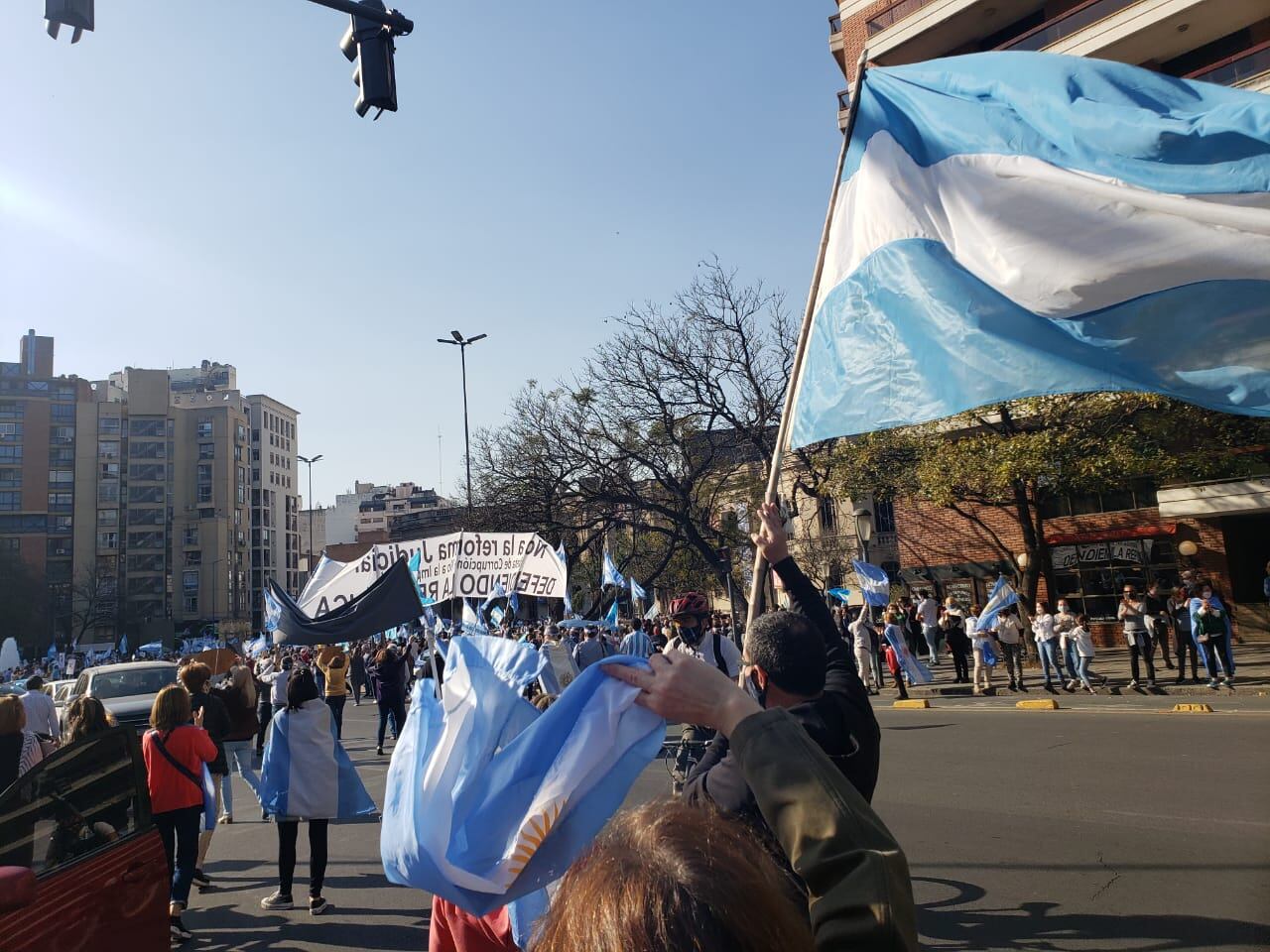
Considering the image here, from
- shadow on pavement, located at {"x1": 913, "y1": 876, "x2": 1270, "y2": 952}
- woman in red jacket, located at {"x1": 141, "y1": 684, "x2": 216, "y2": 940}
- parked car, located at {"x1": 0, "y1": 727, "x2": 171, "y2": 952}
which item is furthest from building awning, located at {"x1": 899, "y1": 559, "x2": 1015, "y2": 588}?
parked car, located at {"x1": 0, "y1": 727, "x2": 171, "y2": 952}

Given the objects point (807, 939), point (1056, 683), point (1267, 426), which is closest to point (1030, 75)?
point (807, 939)

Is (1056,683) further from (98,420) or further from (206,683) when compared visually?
(98,420)

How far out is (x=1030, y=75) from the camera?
4773mm

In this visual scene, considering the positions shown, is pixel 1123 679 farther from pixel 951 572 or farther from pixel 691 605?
pixel 691 605

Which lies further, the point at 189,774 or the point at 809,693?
the point at 189,774

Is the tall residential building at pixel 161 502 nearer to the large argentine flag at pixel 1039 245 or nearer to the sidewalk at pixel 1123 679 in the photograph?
the sidewalk at pixel 1123 679

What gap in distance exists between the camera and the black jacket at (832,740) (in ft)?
8.46

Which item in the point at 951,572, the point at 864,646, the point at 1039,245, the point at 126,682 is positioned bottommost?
the point at 864,646

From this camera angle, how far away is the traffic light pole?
6.83 metres

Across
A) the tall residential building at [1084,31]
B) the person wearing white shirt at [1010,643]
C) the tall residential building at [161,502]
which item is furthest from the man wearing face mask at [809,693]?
the tall residential building at [161,502]

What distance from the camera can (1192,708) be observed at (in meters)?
13.7

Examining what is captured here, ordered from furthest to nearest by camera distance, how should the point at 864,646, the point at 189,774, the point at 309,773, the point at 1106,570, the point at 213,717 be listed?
the point at 1106,570, the point at 864,646, the point at 213,717, the point at 309,773, the point at 189,774

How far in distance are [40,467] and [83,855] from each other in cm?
10224

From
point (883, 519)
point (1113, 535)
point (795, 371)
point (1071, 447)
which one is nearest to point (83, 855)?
point (795, 371)
